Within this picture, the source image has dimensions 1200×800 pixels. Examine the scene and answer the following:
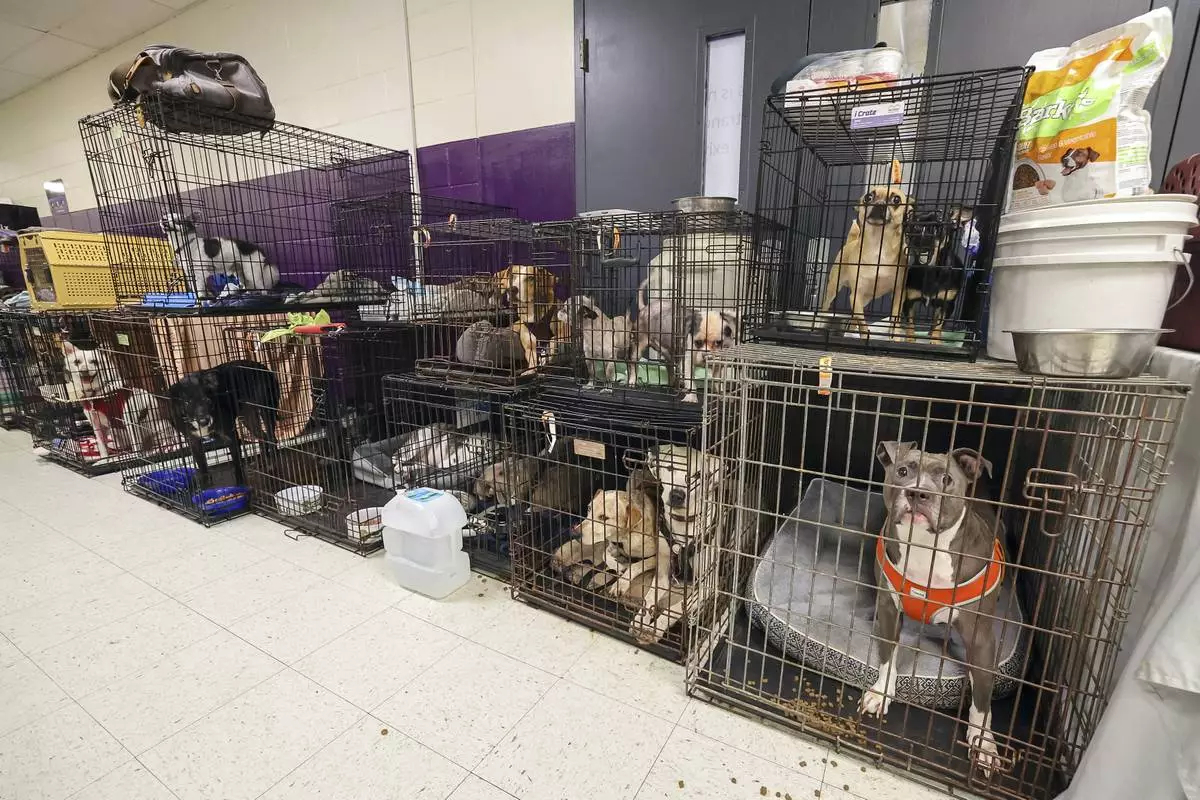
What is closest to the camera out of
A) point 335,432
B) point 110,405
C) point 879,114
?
point 879,114

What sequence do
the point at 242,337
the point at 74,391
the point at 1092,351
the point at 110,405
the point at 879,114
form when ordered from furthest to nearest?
the point at 110,405 → the point at 74,391 → the point at 242,337 → the point at 879,114 → the point at 1092,351

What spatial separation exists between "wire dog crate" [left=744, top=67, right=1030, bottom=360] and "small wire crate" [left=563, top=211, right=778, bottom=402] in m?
0.11

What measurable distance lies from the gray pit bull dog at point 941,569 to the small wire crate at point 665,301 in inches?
26.2

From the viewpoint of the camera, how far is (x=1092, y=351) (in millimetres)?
1001

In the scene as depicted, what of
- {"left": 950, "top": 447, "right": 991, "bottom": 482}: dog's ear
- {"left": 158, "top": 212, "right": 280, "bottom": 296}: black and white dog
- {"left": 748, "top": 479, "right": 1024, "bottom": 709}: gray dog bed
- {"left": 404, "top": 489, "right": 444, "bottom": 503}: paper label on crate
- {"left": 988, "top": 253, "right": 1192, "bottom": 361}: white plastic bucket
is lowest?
{"left": 748, "top": 479, "right": 1024, "bottom": 709}: gray dog bed

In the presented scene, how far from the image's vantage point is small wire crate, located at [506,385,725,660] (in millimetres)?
1603

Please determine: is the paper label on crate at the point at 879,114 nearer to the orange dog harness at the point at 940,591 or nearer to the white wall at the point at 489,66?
the orange dog harness at the point at 940,591

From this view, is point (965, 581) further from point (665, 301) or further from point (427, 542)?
point (427, 542)

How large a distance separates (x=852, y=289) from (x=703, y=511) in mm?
850

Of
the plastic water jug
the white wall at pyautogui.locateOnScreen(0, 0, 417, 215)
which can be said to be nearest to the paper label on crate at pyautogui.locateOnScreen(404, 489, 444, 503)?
the plastic water jug

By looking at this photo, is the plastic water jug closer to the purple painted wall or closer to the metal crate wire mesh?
the metal crate wire mesh

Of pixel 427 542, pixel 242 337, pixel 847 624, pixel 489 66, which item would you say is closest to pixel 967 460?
pixel 847 624

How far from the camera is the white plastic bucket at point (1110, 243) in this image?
3.26 feet

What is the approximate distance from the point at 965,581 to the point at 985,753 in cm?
39
